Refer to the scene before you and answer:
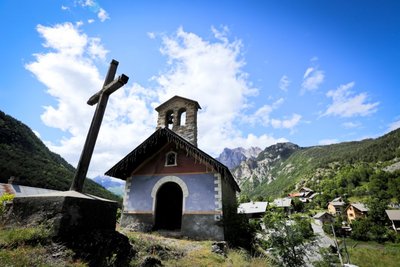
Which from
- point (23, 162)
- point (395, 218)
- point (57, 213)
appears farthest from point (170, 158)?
point (395, 218)

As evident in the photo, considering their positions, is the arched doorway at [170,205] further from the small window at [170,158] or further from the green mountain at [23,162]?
the green mountain at [23,162]

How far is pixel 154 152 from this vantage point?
12.0 m

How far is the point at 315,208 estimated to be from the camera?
83.4 metres

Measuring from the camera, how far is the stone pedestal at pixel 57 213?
334cm

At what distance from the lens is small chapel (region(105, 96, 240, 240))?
9.66 metres

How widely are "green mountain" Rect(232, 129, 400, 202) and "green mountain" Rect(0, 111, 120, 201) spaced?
132 feet

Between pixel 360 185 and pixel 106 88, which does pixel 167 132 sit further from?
pixel 360 185

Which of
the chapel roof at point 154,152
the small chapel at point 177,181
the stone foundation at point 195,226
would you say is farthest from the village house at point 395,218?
the stone foundation at point 195,226

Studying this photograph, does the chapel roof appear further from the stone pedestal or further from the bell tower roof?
the stone pedestal

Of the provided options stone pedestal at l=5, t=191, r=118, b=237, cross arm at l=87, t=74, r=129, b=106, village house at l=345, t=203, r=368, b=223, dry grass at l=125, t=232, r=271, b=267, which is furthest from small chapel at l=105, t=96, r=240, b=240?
village house at l=345, t=203, r=368, b=223

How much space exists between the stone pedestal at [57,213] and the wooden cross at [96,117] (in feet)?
1.40

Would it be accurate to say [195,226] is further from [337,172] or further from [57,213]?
[337,172]

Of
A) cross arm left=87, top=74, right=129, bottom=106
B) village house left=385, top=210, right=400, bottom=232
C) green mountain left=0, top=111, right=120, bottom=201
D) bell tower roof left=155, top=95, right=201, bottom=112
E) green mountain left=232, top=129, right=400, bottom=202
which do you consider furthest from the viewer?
green mountain left=232, top=129, right=400, bottom=202

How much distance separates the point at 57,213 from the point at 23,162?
1984 inches
